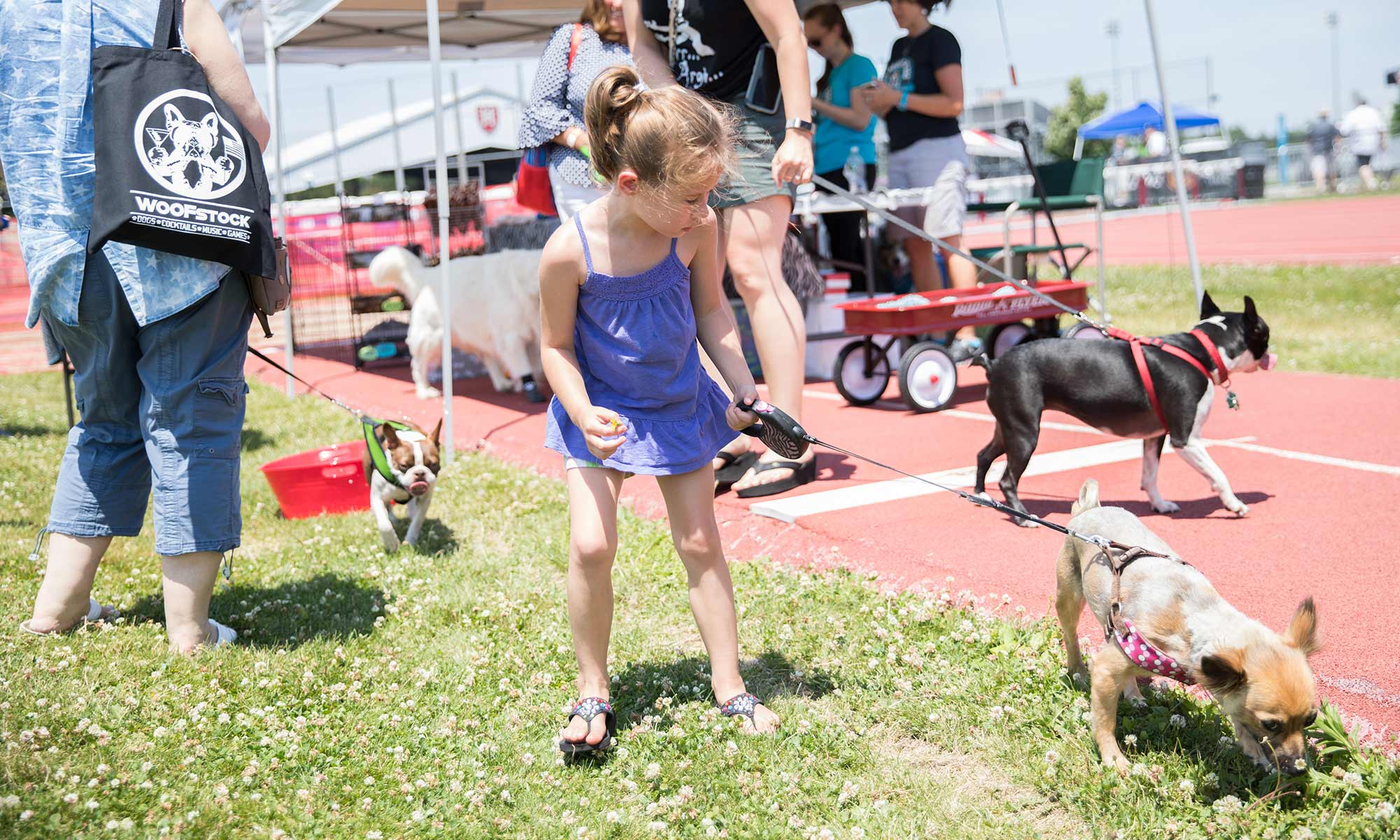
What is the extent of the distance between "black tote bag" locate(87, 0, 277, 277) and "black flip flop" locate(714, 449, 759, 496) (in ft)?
8.19

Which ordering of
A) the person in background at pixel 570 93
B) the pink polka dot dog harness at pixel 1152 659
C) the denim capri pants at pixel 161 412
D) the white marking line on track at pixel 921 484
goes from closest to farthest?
the pink polka dot dog harness at pixel 1152 659 → the denim capri pants at pixel 161 412 → the white marking line on track at pixel 921 484 → the person in background at pixel 570 93

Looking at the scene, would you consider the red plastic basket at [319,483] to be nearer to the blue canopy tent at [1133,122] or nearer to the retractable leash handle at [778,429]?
the retractable leash handle at [778,429]

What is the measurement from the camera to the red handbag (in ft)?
21.4

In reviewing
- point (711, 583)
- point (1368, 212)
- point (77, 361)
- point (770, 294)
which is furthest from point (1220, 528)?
point (1368, 212)

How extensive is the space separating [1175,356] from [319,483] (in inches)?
157

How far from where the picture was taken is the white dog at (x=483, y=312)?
28.9 feet

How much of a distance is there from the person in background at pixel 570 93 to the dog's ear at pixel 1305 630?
4256 millimetres

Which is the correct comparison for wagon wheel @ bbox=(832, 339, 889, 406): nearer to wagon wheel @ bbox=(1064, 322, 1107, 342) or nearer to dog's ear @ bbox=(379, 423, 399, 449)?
wagon wheel @ bbox=(1064, 322, 1107, 342)

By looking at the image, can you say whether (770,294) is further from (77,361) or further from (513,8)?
(513,8)

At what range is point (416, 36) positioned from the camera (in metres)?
12.0

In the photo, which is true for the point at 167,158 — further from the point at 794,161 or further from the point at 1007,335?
the point at 1007,335

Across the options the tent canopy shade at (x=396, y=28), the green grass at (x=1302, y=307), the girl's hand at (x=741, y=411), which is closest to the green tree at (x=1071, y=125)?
the green grass at (x=1302, y=307)

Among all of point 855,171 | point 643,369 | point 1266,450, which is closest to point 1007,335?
point 855,171

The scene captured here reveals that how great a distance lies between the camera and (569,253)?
302 cm
